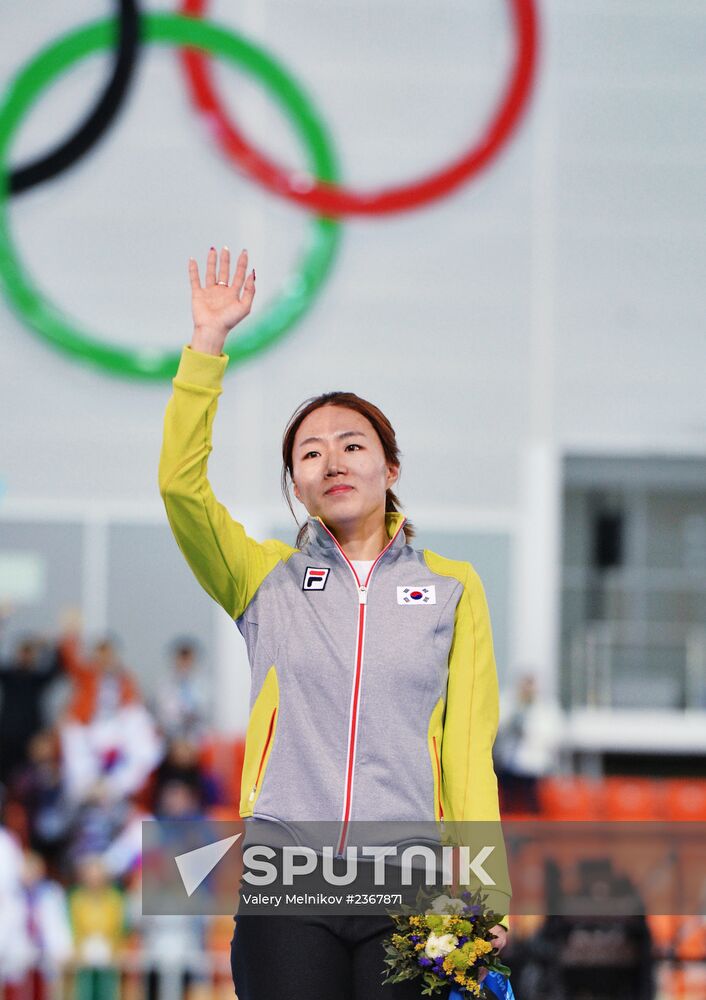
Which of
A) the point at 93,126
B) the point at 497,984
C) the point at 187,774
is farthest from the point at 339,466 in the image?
the point at 93,126

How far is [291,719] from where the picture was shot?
6.66 ft

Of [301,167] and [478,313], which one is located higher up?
[301,167]

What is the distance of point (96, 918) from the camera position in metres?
6.29

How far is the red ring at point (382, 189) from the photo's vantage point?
9.61 meters

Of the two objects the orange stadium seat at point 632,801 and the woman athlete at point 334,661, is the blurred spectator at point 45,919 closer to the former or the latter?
the orange stadium seat at point 632,801

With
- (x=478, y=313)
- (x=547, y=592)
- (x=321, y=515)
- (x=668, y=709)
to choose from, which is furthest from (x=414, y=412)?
(x=321, y=515)

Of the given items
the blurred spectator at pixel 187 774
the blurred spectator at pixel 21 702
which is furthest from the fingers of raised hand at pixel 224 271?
the blurred spectator at pixel 21 702

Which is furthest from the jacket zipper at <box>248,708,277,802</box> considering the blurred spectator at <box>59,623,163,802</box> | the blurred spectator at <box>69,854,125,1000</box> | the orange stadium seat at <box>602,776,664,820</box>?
the orange stadium seat at <box>602,776,664,820</box>

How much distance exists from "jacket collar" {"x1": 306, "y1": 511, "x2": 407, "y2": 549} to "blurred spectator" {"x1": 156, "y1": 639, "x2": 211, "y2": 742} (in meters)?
6.51

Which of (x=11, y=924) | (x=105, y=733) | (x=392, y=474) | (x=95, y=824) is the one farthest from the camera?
(x=105, y=733)

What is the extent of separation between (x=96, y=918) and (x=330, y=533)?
15.3ft

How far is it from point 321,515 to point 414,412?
25.3ft

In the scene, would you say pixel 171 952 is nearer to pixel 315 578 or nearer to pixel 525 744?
pixel 525 744

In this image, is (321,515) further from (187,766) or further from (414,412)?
(414,412)
